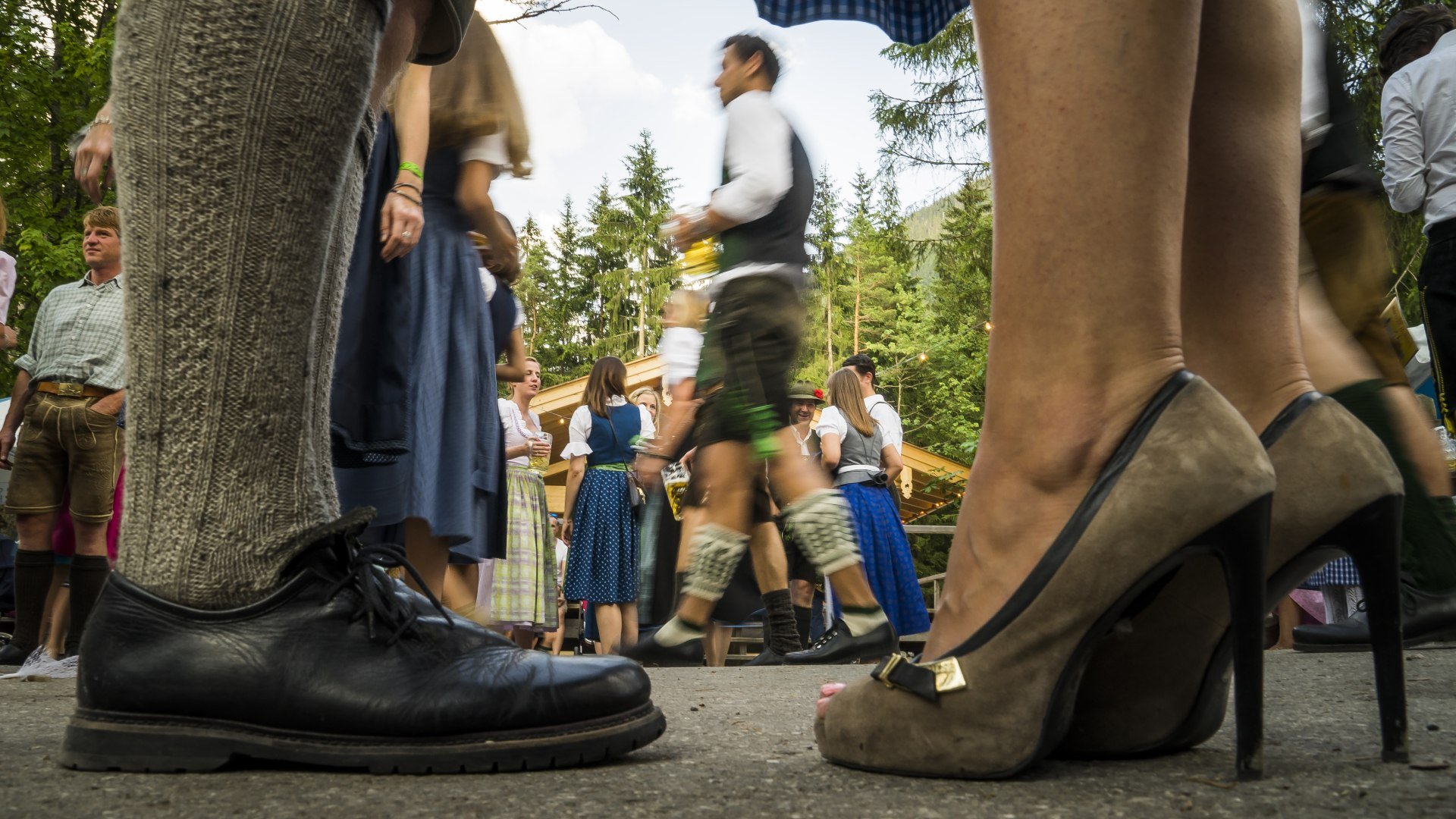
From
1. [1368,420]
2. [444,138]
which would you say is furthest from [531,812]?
[444,138]

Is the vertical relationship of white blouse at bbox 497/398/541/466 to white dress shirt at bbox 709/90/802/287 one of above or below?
below

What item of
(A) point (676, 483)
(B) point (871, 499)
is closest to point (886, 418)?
(B) point (871, 499)

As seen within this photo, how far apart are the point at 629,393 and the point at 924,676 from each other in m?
15.7

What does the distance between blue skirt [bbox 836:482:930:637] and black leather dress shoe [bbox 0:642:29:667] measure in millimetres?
4213

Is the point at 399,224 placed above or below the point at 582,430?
above

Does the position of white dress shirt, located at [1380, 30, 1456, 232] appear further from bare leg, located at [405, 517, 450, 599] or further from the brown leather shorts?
the brown leather shorts

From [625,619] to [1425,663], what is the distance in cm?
545

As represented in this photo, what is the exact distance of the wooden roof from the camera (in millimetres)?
15547

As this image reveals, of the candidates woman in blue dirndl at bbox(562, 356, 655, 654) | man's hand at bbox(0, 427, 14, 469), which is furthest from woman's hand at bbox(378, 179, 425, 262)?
woman in blue dirndl at bbox(562, 356, 655, 654)

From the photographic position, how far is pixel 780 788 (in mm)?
1047

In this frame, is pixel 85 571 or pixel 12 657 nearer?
pixel 85 571

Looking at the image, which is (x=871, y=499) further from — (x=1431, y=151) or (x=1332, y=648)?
(x=1332, y=648)

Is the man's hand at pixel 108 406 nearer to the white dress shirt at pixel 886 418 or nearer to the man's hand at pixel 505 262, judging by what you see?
the man's hand at pixel 505 262

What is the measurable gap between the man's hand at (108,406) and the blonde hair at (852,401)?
3845 millimetres
